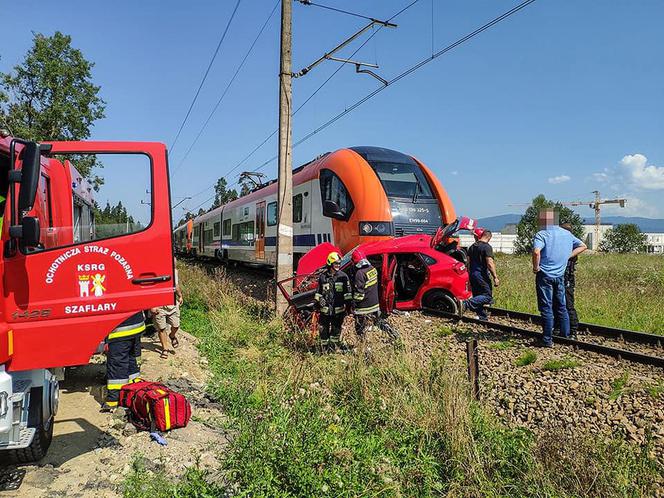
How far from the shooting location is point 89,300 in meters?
3.54

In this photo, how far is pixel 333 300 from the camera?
6988 mm

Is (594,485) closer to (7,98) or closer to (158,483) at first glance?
(158,483)

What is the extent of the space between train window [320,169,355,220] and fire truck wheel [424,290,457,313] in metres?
2.23

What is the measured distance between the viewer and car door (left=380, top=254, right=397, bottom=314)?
8555mm

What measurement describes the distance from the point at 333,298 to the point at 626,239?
2809 inches

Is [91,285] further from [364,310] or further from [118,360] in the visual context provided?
[364,310]

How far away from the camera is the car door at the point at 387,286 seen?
337 inches

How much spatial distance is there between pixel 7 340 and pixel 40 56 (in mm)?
26927

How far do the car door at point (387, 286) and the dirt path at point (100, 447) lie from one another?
148 inches

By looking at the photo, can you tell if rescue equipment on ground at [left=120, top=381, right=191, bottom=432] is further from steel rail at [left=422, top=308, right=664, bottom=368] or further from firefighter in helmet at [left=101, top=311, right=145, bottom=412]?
steel rail at [left=422, top=308, right=664, bottom=368]

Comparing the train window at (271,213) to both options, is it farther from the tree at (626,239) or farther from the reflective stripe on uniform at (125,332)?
the tree at (626,239)

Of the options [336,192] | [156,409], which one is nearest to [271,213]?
[336,192]

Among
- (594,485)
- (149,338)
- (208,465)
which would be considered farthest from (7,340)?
(149,338)

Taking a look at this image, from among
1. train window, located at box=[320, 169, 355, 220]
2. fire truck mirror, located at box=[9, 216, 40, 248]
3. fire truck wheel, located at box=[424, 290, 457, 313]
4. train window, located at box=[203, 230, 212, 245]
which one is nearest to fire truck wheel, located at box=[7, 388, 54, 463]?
fire truck mirror, located at box=[9, 216, 40, 248]
